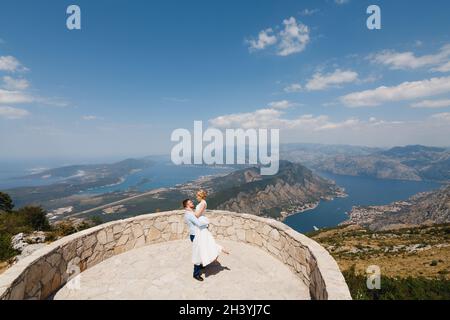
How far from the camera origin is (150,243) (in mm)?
9766

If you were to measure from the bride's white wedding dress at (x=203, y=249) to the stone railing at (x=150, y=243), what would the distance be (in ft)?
7.22

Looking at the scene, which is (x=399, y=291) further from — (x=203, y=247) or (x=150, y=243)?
(x=150, y=243)

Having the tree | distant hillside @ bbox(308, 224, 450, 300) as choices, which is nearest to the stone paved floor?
distant hillside @ bbox(308, 224, 450, 300)

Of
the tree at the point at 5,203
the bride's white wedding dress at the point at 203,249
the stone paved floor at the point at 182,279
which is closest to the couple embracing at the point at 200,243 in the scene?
the bride's white wedding dress at the point at 203,249

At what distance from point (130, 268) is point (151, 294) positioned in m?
1.88

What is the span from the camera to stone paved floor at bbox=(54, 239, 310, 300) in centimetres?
605

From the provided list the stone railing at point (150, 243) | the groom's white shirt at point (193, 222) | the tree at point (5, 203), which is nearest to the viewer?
the stone railing at point (150, 243)

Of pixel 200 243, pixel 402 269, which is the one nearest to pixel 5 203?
pixel 200 243

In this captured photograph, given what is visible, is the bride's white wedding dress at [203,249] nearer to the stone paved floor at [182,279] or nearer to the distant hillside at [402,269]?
the stone paved floor at [182,279]

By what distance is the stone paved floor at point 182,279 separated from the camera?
19.9ft

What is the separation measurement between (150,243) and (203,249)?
11.9 feet

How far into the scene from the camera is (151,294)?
6.01 m
